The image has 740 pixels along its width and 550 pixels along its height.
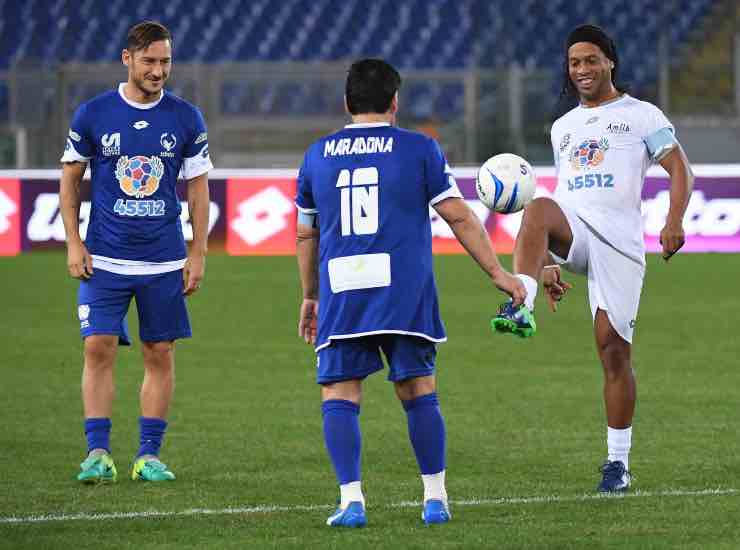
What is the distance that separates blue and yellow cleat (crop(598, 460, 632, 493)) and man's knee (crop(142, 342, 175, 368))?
1.96m

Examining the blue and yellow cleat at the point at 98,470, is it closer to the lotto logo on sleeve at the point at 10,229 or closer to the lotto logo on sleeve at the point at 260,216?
the lotto logo on sleeve at the point at 260,216

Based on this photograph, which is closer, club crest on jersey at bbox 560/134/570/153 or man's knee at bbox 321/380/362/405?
man's knee at bbox 321/380/362/405

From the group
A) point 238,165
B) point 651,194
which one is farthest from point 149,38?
point 238,165

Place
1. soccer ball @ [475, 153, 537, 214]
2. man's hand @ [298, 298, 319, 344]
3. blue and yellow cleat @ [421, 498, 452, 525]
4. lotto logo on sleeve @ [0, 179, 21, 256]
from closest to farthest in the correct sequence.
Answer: blue and yellow cleat @ [421, 498, 452, 525] → man's hand @ [298, 298, 319, 344] → soccer ball @ [475, 153, 537, 214] → lotto logo on sleeve @ [0, 179, 21, 256]

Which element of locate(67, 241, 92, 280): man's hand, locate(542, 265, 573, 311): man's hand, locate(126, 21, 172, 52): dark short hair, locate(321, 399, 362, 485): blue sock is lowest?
locate(321, 399, 362, 485): blue sock

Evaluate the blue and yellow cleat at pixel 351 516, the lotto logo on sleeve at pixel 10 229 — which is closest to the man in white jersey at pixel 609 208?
the blue and yellow cleat at pixel 351 516

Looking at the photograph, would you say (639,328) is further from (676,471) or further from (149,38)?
(149,38)

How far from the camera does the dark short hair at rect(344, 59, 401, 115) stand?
214 inches

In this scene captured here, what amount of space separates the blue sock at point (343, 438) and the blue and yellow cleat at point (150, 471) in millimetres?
1473

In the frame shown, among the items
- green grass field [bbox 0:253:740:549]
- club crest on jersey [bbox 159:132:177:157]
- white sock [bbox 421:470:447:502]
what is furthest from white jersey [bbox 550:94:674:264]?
club crest on jersey [bbox 159:132:177:157]

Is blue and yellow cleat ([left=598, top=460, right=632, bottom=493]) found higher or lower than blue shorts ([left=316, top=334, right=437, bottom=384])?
lower

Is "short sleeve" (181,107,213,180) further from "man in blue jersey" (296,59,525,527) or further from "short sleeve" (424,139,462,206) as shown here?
"short sleeve" (424,139,462,206)

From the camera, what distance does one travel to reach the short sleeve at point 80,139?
6785mm

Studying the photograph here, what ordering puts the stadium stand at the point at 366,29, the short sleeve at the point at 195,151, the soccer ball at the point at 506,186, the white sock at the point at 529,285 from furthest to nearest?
the stadium stand at the point at 366,29 < the short sleeve at the point at 195,151 < the soccer ball at the point at 506,186 < the white sock at the point at 529,285
